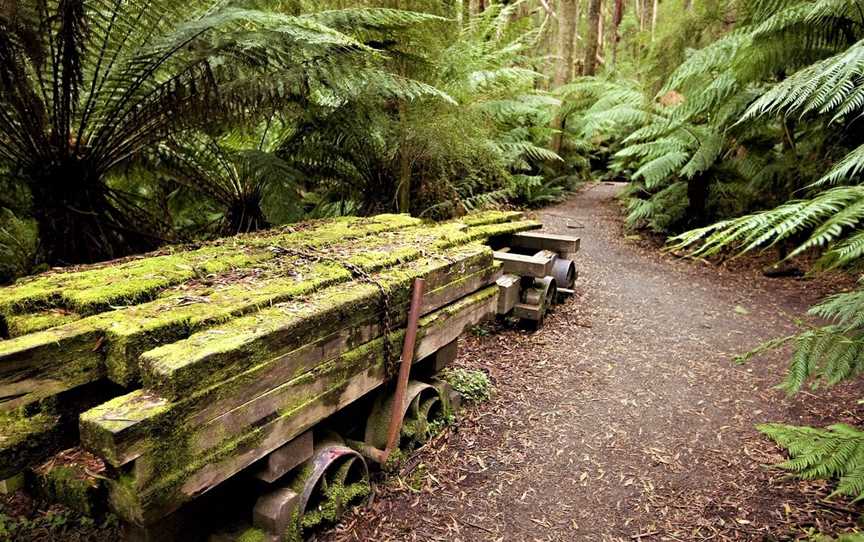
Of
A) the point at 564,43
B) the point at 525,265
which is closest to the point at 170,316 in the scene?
the point at 525,265

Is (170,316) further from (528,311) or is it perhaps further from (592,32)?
(592,32)

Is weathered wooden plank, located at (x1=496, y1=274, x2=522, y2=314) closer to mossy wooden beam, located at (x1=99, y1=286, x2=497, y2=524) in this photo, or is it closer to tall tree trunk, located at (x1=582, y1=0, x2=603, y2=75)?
mossy wooden beam, located at (x1=99, y1=286, x2=497, y2=524)

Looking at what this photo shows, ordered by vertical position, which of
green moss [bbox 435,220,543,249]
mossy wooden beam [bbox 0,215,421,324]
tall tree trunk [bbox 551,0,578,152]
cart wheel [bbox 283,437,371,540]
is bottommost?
cart wheel [bbox 283,437,371,540]

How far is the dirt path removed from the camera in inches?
92.4

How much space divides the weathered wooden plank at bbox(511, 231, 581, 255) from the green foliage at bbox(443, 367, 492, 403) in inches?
76.6

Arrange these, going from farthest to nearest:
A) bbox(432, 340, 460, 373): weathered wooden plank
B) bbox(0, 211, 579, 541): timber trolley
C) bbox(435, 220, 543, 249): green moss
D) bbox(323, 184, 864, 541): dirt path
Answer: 1. bbox(435, 220, 543, 249): green moss
2. bbox(432, 340, 460, 373): weathered wooden plank
3. bbox(323, 184, 864, 541): dirt path
4. bbox(0, 211, 579, 541): timber trolley

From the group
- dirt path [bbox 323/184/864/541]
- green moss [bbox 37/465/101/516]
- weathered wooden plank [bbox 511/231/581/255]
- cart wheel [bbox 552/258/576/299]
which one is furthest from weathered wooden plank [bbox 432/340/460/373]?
cart wheel [bbox 552/258/576/299]

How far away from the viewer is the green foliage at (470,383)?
3.41m

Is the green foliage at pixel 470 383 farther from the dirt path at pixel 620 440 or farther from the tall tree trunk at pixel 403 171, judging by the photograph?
the tall tree trunk at pixel 403 171

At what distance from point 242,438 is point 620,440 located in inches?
94.4

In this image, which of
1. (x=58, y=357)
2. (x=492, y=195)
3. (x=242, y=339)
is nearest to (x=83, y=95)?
(x=58, y=357)

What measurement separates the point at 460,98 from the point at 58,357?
4.21 metres

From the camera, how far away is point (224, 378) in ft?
5.18

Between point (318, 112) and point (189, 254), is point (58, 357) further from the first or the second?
point (318, 112)
